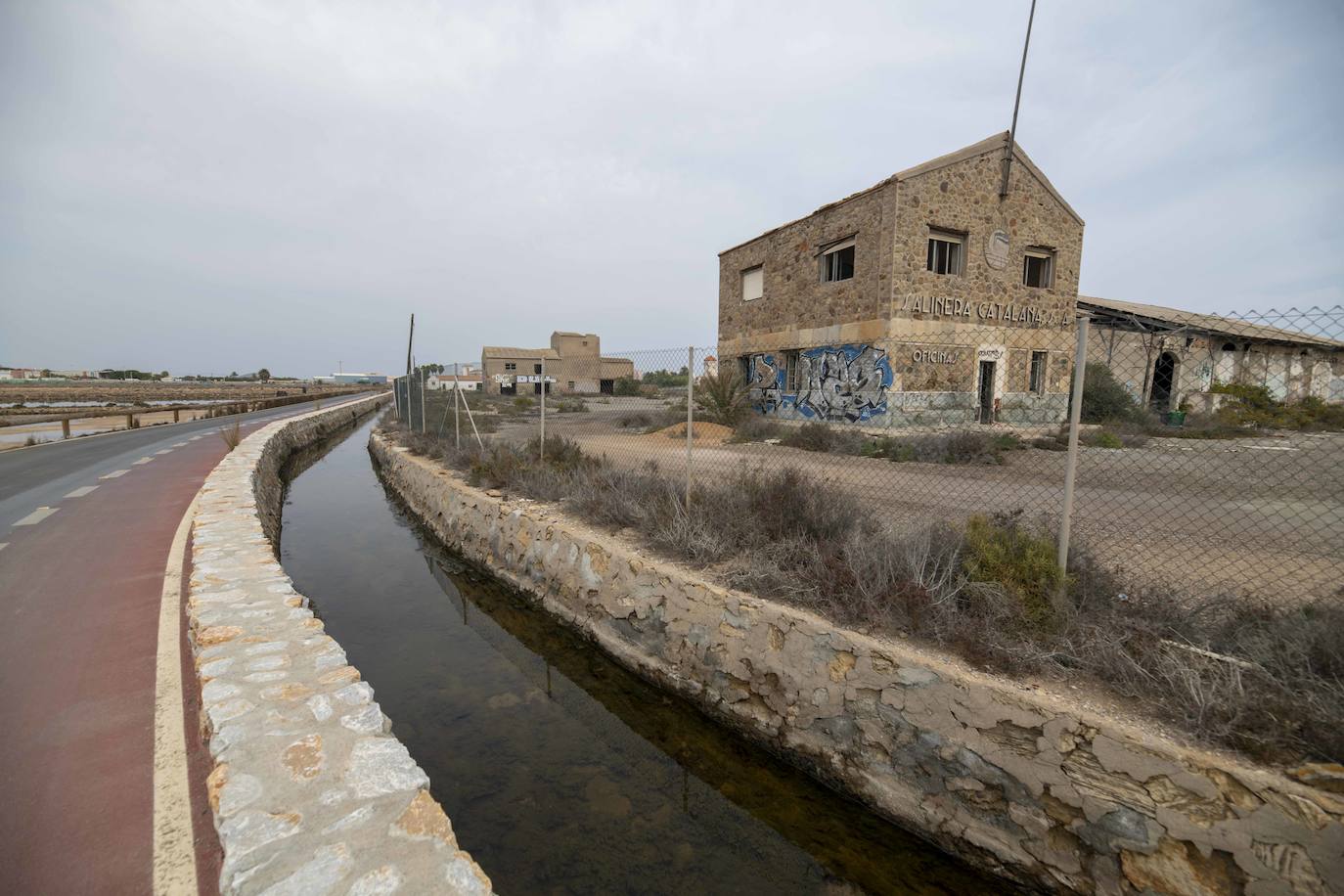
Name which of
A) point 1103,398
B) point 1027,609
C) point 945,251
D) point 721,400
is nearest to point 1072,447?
point 1027,609

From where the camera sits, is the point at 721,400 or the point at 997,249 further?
the point at 721,400

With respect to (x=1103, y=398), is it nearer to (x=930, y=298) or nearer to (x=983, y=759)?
(x=930, y=298)

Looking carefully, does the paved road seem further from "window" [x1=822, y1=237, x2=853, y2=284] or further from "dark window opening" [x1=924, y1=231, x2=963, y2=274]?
"dark window opening" [x1=924, y1=231, x2=963, y2=274]

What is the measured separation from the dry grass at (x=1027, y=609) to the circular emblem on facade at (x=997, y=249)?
42.4 feet

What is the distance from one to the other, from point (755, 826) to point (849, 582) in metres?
1.70

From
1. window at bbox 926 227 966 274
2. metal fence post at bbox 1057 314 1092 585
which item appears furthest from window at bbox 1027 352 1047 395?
metal fence post at bbox 1057 314 1092 585

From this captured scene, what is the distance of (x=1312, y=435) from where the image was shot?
5.46 meters

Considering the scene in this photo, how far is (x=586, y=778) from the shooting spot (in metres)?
3.94

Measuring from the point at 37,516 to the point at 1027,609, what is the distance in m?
11.2

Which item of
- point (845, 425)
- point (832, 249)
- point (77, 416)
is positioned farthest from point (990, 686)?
point (77, 416)

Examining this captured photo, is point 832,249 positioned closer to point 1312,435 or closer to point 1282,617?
point 1312,435

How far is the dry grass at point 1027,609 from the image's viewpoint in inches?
103

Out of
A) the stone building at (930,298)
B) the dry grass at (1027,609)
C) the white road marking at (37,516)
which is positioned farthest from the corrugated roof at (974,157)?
the white road marking at (37,516)

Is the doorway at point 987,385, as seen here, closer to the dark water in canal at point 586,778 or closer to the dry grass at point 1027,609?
the dry grass at point 1027,609
